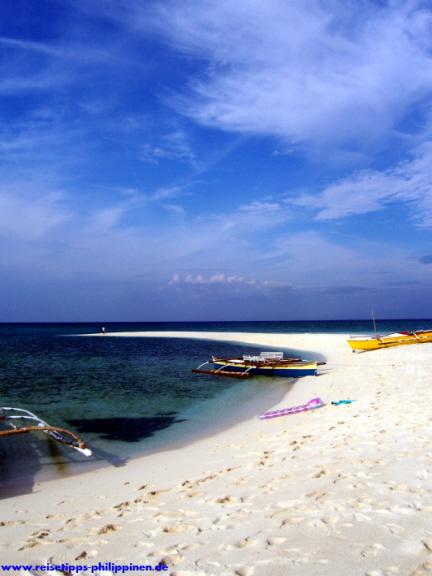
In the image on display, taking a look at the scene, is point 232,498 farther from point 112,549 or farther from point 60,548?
point 60,548

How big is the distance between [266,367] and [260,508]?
20559 mm

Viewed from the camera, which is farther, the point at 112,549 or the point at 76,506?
the point at 76,506

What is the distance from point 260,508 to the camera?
5488 mm

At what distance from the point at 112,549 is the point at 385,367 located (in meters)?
21.6

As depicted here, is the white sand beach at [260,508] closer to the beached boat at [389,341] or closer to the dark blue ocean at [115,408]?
the dark blue ocean at [115,408]

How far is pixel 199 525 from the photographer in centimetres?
520

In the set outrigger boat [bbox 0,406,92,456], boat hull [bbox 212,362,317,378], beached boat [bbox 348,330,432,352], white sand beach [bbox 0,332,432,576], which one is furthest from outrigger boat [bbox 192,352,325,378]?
outrigger boat [bbox 0,406,92,456]

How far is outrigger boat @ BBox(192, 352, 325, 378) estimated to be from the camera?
24703 mm

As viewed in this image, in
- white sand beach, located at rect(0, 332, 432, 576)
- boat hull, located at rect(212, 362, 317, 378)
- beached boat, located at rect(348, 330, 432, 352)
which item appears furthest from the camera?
beached boat, located at rect(348, 330, 432, 352)

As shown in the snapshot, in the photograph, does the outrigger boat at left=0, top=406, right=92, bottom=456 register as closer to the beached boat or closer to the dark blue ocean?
the dark blue ocean

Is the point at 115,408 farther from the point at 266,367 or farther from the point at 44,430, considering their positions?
the point at 266,367

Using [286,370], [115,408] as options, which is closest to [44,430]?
[115,408]

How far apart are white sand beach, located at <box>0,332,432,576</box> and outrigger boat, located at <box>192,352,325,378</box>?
13.4m

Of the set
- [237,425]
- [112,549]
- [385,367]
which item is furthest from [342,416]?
[385,367]
